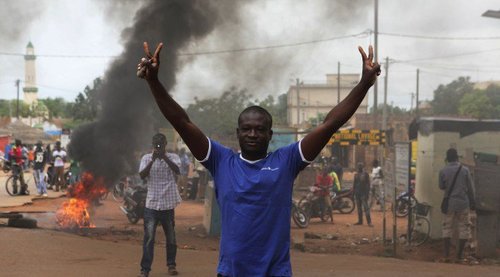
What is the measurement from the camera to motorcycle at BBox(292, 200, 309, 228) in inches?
440

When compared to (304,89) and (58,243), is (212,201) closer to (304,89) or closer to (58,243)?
(58,243)

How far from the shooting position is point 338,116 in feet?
Answer: 8.46

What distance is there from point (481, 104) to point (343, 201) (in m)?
29.1

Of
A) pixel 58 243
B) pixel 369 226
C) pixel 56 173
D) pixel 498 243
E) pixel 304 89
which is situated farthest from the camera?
pixel 304 89

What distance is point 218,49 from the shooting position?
1313cm

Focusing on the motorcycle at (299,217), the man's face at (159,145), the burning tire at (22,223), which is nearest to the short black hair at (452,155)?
the motorcycle at (299,217)

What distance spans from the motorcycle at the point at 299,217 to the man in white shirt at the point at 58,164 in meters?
8.34

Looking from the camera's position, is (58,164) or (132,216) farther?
(58,164)

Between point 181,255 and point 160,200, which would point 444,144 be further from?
point 160,200

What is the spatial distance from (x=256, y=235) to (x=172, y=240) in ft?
12.3

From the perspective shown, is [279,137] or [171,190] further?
[279,137]

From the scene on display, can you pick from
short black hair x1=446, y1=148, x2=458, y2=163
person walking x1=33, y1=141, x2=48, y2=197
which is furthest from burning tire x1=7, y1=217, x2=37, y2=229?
person walking x1=33, y1=141, x2=48, y2=197

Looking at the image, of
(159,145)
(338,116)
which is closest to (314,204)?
(159,145)

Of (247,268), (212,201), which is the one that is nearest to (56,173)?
(212,201)
